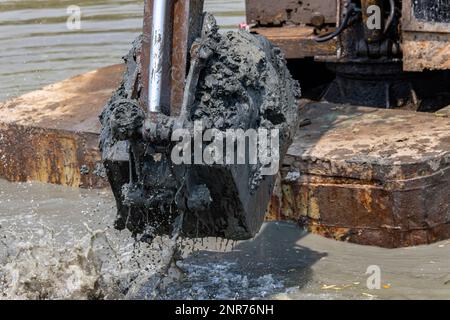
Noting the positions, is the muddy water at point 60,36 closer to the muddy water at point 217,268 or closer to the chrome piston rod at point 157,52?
the muddy water at point 217,268

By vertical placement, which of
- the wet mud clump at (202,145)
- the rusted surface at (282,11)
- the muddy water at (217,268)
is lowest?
the muddy water at (217,268)

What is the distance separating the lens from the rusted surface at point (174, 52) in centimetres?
420

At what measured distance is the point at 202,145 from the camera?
4035 mm

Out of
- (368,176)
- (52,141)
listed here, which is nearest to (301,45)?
(368,176)

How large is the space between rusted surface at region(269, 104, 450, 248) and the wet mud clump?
2.98 feet

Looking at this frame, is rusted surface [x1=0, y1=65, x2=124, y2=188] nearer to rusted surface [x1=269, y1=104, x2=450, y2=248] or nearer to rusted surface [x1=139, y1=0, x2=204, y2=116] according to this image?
rusted surface [x1=269, y1=104, x2=450, y2=248]

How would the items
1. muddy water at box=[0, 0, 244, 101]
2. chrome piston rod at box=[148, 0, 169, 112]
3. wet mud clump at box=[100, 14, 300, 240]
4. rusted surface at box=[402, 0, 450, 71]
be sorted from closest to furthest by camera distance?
wet mud clump at box=[100, 14, 300, 240]
chrome piston rod at box=[148, 0, 169, 112]
rusted surface at box=[402, 0, 450, 71]
muddy water at box=[0, 0, 244, 101]

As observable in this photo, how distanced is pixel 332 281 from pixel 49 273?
52.0 inches

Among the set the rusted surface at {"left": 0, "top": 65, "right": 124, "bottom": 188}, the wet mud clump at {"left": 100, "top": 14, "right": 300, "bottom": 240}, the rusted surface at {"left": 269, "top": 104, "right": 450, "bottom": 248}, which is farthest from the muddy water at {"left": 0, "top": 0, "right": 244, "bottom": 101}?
the wet mud clump at {"left": 100, "top": 14, "right": 300, "bottom": 240}

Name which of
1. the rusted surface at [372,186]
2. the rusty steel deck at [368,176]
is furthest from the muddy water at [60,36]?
the rusted surface at [372,186]

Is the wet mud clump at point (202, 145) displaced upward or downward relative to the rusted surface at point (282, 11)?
downward

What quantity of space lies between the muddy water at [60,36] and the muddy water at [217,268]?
4135 millimetres

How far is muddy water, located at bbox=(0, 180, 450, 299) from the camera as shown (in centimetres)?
474
